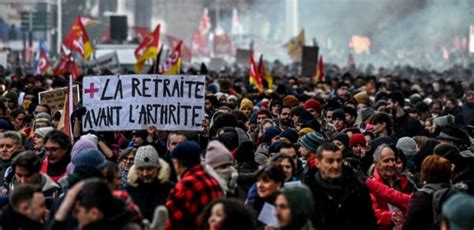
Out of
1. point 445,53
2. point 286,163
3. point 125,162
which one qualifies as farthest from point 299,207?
point 445,53

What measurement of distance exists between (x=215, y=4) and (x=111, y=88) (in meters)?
116

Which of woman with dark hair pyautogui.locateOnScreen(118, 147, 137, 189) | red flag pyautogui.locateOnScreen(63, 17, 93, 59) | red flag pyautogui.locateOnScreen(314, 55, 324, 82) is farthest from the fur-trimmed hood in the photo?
red flag pyautogui.locateOnScreen(63, 17, 93, 59)

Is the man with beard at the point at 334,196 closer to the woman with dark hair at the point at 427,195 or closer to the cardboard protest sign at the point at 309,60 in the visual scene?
the woman with dark hair at the point at 427,195

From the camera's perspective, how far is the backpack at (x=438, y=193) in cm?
1032

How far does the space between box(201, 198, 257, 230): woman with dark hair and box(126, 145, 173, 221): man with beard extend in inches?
63.5

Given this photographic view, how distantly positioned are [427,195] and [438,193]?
17cm

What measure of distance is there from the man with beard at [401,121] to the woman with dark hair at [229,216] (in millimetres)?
8723

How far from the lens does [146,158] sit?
10539 mm

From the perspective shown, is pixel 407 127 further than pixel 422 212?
Yes

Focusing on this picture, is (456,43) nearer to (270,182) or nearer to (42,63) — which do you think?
(42,63)

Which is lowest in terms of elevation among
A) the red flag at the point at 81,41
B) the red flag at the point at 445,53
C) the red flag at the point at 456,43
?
the red flag at the point at 445,53

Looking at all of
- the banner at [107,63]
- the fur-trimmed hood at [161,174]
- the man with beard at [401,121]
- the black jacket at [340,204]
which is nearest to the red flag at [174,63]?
the banner at [107,63]

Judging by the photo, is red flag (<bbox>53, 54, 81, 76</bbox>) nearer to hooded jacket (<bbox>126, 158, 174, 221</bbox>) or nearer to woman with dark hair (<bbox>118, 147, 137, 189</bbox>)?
woman with dark hair (<bbox>118, 147, 137, 189</bbox>)

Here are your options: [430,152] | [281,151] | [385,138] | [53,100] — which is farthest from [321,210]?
[53,100]
